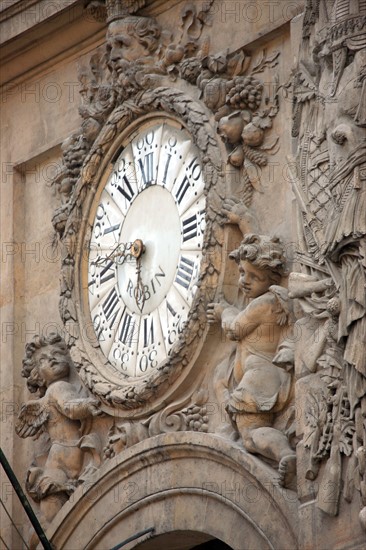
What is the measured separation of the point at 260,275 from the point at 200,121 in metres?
0.85

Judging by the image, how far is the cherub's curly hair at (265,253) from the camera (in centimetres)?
971

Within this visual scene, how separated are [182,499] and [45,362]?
1.19m

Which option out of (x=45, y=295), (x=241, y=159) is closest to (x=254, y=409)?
(x=241, y=159)

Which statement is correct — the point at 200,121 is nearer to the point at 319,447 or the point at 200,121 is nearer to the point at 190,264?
the point at 190,264

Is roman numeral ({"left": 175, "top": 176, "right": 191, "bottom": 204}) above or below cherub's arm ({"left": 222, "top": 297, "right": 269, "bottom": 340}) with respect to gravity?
above

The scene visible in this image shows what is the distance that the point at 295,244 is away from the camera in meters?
9.56

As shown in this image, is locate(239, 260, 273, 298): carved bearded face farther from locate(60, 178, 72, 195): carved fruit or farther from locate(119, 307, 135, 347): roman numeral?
locate(60, 178, 72, 195): carved fruit

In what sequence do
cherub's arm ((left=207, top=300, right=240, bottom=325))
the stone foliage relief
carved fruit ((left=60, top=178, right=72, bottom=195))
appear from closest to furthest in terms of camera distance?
the stone foliage relief < cherub's arm ((left=207, top=300, right=240, bottom=325)) < carved fruit ((left=60, top=178, right=72, bottom=195))

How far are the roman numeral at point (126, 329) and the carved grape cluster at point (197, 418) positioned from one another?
0.61 metres

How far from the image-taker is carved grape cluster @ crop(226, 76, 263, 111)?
10094mm

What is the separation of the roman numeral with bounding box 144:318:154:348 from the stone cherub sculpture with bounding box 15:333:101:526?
1.12ft

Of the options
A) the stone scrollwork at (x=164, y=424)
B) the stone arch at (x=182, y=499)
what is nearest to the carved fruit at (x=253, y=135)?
the stone scrollwork at (x=164, y=424)

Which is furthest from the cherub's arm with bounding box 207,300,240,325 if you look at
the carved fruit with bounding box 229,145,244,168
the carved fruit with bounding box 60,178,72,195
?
the carved fruit with bounding box 60,178,72,195

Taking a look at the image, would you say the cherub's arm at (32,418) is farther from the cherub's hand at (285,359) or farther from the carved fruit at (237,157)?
the cherub's hand at (285,359)
